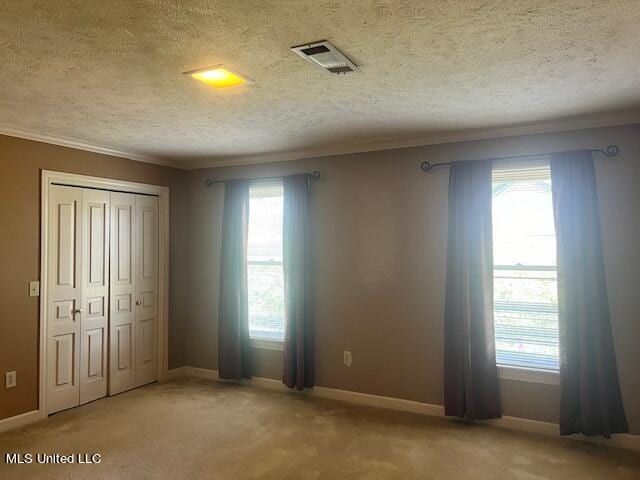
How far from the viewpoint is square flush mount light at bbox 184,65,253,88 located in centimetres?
242

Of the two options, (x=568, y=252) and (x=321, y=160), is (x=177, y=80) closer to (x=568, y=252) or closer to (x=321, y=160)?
(x=321, y=160)

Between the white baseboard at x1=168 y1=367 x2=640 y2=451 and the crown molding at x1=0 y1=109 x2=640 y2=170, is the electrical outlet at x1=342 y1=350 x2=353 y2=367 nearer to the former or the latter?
the white baseboard at x1=168 y1=367 x2=640 y2=451

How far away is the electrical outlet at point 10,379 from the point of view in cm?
362

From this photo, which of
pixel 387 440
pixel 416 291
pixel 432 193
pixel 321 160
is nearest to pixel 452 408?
pixel 387 440

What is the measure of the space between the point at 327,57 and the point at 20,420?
377cm

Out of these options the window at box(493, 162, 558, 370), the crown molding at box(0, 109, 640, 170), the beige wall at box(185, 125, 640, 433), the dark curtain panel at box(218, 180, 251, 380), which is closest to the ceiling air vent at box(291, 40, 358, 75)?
the crown molding at box(0, 109, 640, 170)

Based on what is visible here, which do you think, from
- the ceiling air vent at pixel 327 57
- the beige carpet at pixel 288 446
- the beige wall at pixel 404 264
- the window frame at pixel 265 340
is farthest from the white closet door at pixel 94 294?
the ceiling air vent at pixel 327 57

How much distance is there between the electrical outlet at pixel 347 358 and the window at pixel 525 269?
1348mm

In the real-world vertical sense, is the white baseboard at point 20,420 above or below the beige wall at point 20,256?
below

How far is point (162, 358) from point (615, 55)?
16.0ft

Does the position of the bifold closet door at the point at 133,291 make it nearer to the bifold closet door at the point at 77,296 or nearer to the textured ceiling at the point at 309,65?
the bifold closet door at the point at 77,296

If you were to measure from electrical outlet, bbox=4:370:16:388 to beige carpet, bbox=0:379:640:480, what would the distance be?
38 centimetres

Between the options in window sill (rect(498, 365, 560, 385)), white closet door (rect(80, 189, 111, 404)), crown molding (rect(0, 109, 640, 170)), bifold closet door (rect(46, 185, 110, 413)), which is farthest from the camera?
white closet door (rect(80, 189, 111, 404))

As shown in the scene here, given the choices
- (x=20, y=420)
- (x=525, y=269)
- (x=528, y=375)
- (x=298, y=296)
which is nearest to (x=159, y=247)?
(x=298, y=296)
